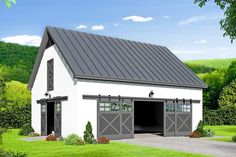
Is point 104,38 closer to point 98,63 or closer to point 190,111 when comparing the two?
point 98,63

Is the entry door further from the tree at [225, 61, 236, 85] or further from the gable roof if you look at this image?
the tree at [225, 61, 236, 85]

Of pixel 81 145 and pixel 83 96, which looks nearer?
pixel 81 145

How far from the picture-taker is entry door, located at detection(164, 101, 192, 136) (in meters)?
28.2

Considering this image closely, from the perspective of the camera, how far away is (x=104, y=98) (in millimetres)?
24828

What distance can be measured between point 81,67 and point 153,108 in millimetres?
9218

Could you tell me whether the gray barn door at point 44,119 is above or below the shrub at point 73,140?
above

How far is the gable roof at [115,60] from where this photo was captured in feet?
82.8

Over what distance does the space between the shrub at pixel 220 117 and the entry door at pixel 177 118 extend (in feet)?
53.9

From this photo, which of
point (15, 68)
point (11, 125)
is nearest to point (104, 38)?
point (11, 125)

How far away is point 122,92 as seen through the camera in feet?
84.4

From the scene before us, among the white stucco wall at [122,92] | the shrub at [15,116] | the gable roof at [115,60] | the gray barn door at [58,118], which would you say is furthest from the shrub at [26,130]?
the white stucco wall at [122,92]

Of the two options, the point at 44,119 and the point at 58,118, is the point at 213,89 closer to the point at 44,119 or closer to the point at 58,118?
the point at 44,119

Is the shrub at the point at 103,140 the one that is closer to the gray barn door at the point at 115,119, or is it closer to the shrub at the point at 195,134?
the gray barn door at the point at 115,119

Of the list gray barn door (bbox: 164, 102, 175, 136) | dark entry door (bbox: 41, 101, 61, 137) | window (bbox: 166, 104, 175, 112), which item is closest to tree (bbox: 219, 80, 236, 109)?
window (bbox: 166, 104, 175, 112)
